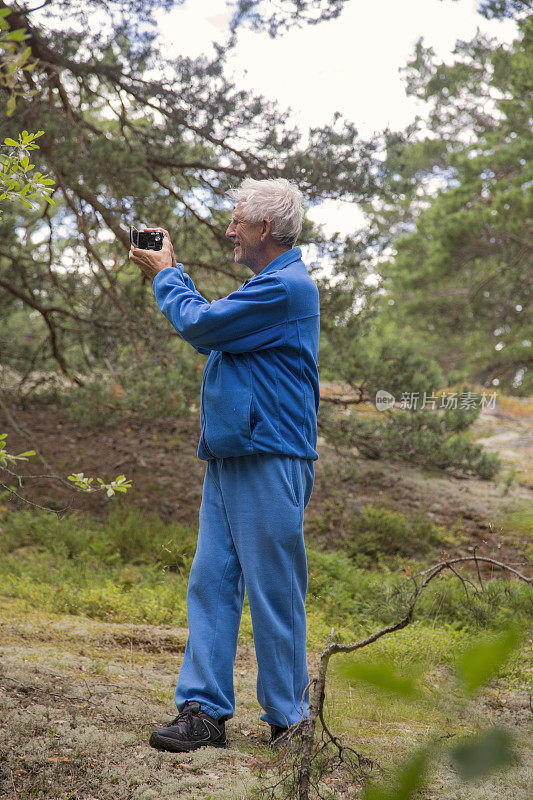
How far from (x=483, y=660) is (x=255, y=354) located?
6.51ft

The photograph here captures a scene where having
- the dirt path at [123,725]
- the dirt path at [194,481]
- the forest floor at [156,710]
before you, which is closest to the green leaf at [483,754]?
the forest floor at [156,710]

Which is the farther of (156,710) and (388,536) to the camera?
(388,536)

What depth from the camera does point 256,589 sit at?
250 centimetres

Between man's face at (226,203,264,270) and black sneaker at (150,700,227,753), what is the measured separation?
1.71 metres

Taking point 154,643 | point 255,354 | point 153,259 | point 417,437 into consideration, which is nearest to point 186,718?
point 255,354

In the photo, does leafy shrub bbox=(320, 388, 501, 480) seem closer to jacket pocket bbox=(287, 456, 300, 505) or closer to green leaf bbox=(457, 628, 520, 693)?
jacket pocket bbox=(287, 456, 300, 505)

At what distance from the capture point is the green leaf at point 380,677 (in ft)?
2.37

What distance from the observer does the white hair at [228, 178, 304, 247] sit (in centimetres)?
262

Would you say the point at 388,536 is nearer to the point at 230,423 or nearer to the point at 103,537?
the point at 103,537

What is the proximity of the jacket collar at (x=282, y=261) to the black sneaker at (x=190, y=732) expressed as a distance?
1634 mm

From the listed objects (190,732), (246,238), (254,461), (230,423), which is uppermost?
(246,238)

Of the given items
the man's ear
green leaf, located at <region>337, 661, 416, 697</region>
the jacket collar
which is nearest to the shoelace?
the jacket collar

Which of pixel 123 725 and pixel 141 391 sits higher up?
pixel 141 391

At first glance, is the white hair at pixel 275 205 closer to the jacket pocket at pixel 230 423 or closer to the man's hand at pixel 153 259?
the man's hand at pixel 153 259
